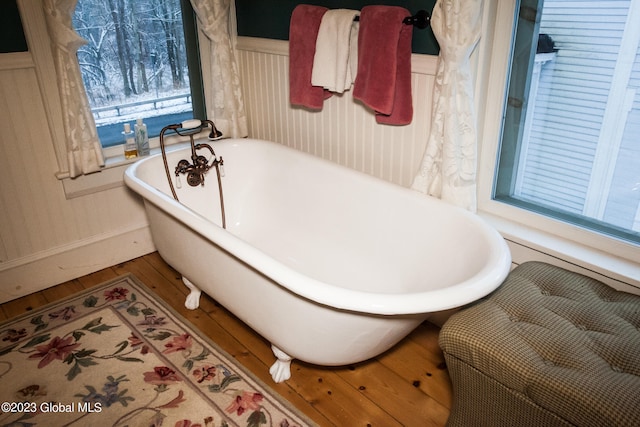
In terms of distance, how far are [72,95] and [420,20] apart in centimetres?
157

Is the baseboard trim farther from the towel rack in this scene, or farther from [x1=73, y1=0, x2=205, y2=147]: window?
the towel rack

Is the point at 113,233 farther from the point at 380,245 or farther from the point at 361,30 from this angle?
the point at 361,30

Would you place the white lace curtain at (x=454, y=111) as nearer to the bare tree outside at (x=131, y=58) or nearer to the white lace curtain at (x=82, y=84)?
the white lace curtain at (x=82, y=84)

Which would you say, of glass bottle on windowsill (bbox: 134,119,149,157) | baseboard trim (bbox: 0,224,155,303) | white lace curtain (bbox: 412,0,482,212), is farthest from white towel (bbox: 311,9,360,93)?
baseboard trim (bbox: 0,224,155,303)

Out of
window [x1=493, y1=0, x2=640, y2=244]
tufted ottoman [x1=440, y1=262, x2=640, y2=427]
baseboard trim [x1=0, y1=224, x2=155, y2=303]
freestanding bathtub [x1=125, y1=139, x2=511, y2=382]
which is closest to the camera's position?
tufted ottoman [x1=440, y1=262, x2=640, y2=427]

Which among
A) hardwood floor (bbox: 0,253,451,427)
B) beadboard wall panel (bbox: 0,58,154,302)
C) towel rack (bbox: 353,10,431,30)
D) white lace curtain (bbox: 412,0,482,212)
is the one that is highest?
towel rack (bbox: 353,10,431,30)

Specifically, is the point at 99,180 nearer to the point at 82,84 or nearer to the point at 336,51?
the point at 82,84

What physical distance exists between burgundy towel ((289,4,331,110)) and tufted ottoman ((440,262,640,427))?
1260mm

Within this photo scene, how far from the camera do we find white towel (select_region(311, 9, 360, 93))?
2.11 meters

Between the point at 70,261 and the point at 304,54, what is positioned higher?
the point at 304,54

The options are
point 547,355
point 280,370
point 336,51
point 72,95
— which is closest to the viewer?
point 547,355

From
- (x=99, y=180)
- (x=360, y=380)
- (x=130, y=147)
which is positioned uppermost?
(x=130, y=147)

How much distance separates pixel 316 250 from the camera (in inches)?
92.4

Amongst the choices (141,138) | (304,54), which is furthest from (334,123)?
(141,138)
